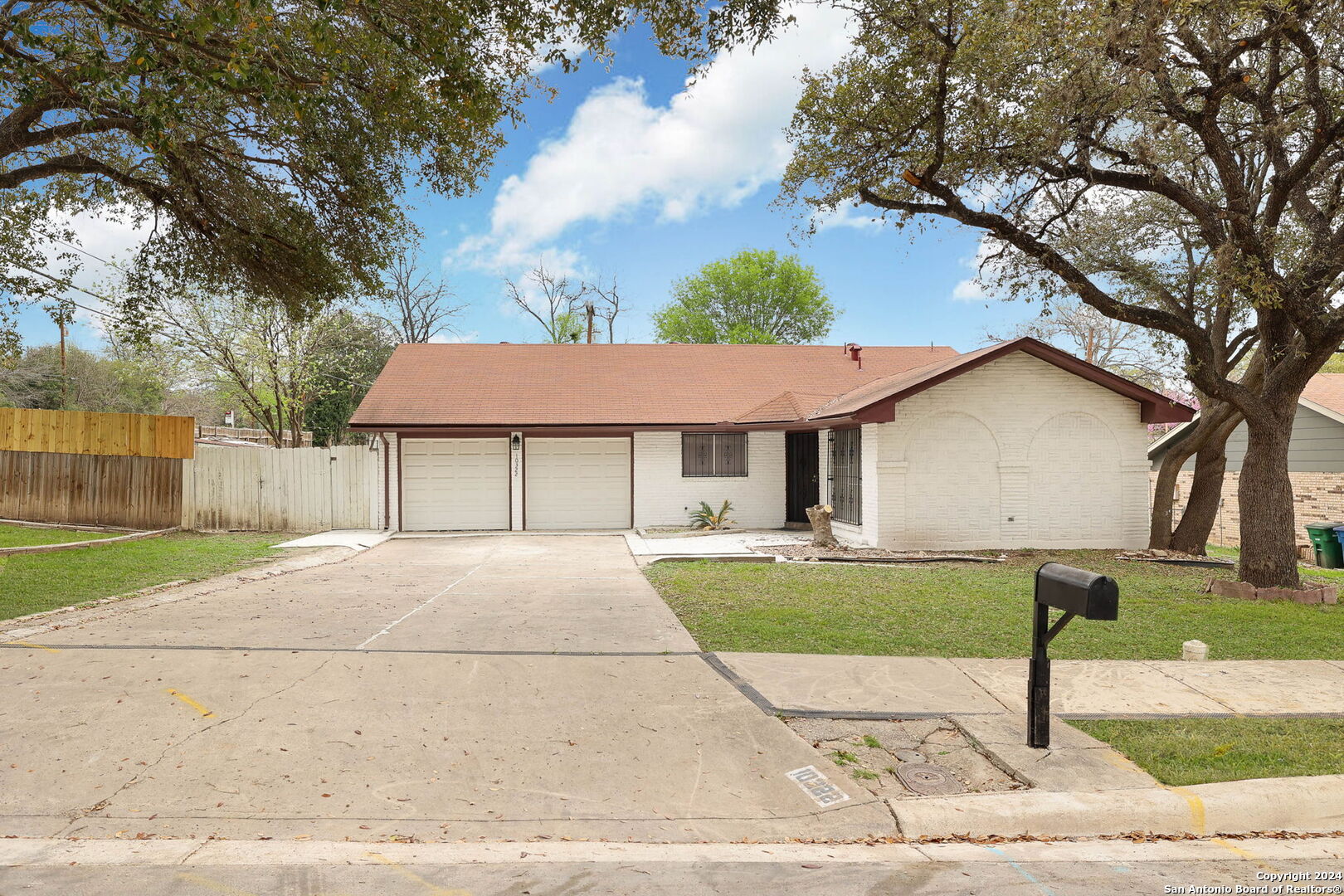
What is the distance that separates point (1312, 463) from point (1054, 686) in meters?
19.0

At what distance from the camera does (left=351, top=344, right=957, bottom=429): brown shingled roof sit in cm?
1919

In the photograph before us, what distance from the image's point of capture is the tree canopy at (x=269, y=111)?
698cm

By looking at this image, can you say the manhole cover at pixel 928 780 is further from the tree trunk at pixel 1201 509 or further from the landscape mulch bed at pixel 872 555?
the tree trunk at pixel 1201 509

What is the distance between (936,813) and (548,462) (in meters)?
16.3

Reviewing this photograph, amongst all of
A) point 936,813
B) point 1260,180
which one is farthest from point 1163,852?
point 1260,180

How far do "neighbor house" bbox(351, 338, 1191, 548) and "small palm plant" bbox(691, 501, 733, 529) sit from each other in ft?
0.96

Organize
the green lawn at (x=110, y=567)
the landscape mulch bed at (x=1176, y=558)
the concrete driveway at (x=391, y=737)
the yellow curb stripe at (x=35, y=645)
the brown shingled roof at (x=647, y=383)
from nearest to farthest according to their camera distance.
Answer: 1. the concrete driveway at (x=391, y=737)
2. the yellow curb stripe at (x=35, y=645)
3. the green lawn at (x=110, y=567)
4. the landscape mulch bed at (x=1176, y=558)
5. the brown shingled roof at (x=647, y=383)

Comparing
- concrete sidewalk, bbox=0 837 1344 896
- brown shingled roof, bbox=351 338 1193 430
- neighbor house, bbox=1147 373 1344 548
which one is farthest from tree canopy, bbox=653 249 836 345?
concrete sidewalk, bbox=0 837 1344 896

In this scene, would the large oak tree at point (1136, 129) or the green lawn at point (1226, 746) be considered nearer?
the green lawn at point (1226, 746)

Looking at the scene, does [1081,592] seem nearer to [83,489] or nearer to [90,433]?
[90,433]

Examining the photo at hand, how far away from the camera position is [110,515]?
16.9 meters

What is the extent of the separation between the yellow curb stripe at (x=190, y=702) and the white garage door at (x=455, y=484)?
13.7 meters

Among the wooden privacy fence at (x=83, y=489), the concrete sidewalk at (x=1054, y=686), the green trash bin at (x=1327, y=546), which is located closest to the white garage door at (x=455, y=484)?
the wooden privacy fence at (x=83, y=489)

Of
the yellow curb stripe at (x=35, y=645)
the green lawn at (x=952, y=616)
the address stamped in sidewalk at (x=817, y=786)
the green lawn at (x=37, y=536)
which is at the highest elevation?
the green lawn at (x=37, y=536)
